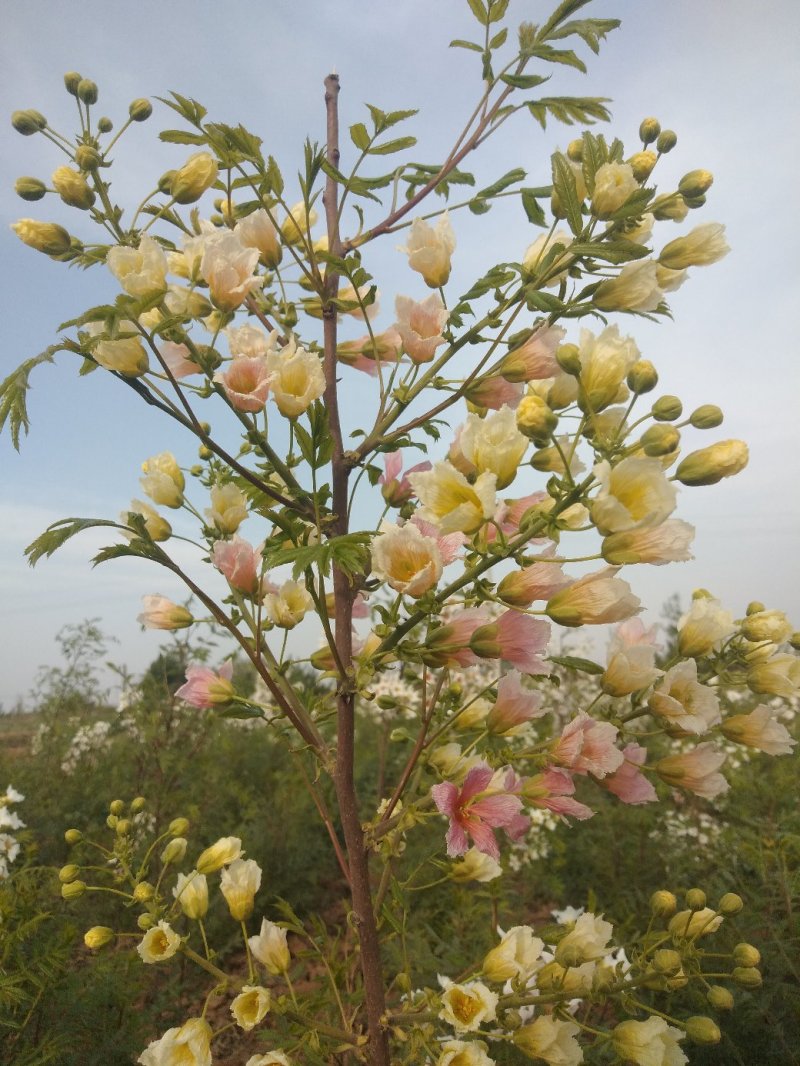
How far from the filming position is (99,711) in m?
6.00

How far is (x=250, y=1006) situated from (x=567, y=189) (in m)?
1.26

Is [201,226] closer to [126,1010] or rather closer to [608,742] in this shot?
[608,742]

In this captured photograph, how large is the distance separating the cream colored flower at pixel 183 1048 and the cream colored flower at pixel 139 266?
1086mm

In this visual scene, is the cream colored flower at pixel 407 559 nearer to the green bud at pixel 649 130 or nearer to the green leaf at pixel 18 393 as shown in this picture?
the green leaf at pixel 18 393

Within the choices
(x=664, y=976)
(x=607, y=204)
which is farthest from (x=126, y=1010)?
(x=607, y=204)

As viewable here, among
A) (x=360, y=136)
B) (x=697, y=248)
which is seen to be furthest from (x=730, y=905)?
(x=360, y=136)

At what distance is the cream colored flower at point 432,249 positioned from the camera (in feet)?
3.63

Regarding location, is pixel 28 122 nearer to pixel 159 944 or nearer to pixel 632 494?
pixel 632 494

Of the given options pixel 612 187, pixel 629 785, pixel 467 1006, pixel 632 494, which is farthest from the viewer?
pixel 629 785

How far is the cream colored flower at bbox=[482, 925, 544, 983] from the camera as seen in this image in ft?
3.56

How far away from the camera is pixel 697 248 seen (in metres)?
1.10

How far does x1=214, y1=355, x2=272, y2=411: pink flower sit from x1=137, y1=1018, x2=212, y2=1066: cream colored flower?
0.93 meters

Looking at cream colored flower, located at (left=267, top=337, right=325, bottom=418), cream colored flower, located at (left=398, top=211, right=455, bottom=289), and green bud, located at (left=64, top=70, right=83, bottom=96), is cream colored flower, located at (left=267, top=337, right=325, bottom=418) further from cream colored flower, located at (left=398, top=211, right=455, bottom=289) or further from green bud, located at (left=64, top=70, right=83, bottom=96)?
green bud, located at (left=64, top=70, right=83, bottom=96)

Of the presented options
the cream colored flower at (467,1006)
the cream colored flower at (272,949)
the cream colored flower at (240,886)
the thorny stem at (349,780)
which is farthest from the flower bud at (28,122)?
the cream colored flower at (467,1006)
